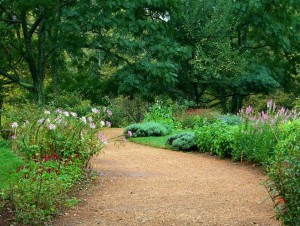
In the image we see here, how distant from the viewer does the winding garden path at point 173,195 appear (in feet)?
16.3

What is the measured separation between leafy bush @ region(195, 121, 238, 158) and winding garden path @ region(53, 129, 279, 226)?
13.5 inches

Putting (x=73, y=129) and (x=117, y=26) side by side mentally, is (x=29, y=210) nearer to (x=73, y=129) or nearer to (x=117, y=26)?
(x=73, y=129)

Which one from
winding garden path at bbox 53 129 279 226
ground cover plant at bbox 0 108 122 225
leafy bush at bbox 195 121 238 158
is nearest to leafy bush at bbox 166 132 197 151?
leafy bush at bbox 195 121 238 158

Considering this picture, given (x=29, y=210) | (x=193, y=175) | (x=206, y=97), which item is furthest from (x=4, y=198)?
(x=206, y=97)

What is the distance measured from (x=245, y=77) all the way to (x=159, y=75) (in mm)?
5653

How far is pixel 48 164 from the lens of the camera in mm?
5832

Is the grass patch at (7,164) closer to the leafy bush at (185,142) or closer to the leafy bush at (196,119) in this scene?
the leafy bush at (185,142)

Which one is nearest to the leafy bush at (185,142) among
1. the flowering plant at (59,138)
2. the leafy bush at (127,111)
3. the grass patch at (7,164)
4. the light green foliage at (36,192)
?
the flowering plant at (59,138)

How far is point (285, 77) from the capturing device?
77.8ft

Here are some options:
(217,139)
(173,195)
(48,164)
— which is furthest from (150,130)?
(48,164)

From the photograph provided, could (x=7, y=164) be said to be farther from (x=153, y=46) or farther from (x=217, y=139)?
(x=153, y=46)

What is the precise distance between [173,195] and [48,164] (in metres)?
1.72


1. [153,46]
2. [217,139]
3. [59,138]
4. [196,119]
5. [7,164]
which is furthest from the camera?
[153,46]

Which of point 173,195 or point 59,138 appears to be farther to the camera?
point 59,138
